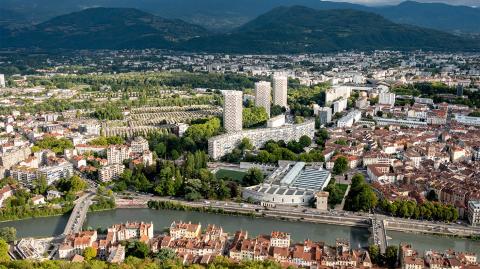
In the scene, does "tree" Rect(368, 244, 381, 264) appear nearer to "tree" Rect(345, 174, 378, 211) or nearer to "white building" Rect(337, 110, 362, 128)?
"tree" Rect(345, 174, 378, 211)

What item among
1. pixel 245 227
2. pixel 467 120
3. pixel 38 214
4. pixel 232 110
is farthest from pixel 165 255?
pixel 467 120

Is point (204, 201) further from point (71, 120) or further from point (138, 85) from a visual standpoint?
point (138, 85)

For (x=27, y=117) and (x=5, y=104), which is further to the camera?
(x=5, y=104)

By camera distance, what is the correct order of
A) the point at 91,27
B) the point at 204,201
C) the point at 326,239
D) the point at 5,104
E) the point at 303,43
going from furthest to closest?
1. the point at 91,27
2. the point at 303,43
3. the point at 5,104
4. the point at 204,201
5. the point at 326,239

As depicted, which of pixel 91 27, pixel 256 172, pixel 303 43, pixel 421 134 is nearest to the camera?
pixel 256 172

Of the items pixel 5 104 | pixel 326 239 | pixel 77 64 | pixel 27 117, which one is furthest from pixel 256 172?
pixel 77 64

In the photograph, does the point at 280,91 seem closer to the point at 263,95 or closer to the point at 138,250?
the point at 263,95

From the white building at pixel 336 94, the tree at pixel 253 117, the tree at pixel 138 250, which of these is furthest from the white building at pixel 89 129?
the white building at pixel 336 94
